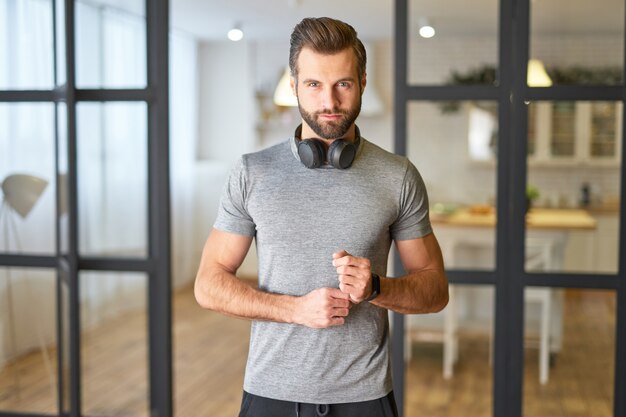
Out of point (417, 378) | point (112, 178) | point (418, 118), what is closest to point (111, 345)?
point (112, 178)

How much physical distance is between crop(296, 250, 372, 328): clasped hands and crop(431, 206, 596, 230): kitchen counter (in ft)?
5.26

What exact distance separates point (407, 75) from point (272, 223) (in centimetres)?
139

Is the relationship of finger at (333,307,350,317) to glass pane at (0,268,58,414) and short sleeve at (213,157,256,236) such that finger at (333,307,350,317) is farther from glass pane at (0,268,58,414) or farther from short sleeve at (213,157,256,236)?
glass pane at (0,268,58,414)

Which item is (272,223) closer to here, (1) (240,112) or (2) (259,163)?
(2) (259,163)

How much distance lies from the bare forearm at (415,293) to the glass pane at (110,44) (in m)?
1.76

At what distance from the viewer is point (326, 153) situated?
1778 mm

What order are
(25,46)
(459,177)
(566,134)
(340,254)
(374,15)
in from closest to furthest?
(340,254) → (25,46) → (566,134) → (459,177) → (374,15)

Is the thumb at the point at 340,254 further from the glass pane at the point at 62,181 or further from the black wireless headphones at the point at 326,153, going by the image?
the glass pane at the point at 62,181

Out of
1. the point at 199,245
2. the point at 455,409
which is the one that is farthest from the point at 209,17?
→ the point at 455,409

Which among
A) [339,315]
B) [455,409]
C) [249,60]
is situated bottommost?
[455,409]

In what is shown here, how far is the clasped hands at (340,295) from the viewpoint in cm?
160

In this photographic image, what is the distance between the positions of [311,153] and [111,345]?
220cm

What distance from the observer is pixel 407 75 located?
118 inches

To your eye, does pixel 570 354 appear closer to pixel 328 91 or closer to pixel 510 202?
pixel 510 202
